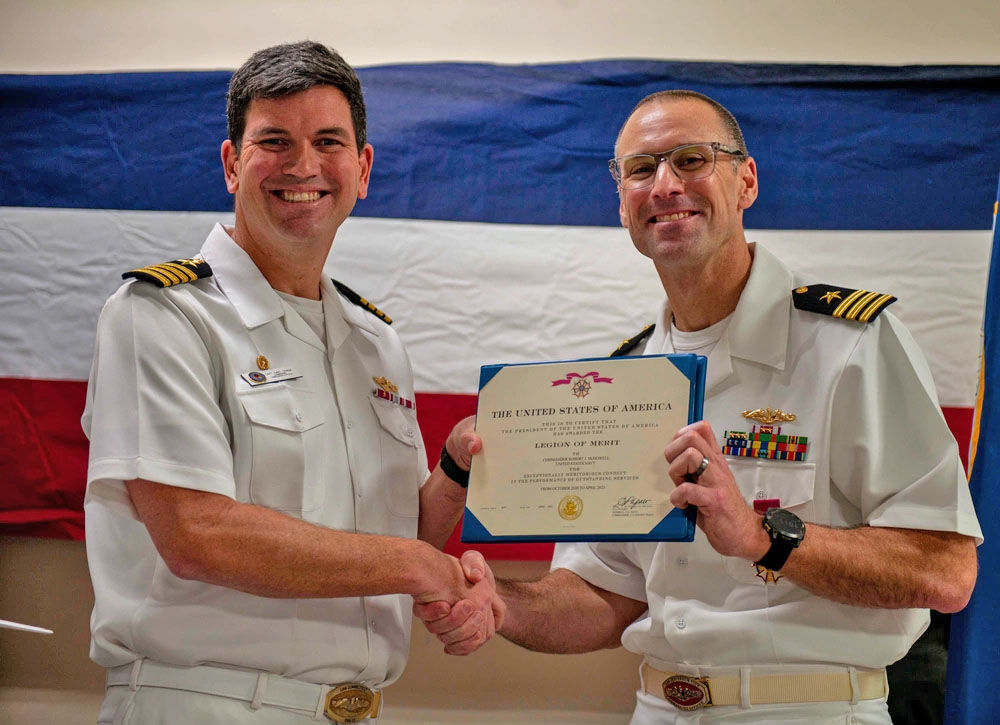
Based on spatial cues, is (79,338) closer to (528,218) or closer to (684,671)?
(528,218)

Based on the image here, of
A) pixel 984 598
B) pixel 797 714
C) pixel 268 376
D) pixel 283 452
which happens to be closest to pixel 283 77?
pixel 268 376

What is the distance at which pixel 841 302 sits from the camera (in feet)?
7.00

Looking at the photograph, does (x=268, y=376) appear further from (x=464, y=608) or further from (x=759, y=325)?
(x=759, y=325)

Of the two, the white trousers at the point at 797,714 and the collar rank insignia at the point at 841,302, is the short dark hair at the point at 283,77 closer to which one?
the collar rank insignia at the point at 841,302

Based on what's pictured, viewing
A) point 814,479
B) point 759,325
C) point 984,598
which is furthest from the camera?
point 984,598

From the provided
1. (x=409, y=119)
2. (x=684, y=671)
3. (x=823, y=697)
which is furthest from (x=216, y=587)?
(x=409, y=119)

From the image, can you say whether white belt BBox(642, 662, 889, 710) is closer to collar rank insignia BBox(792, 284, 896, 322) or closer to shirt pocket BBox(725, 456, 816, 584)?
shirt pocket BBox(725, 456, 816, 584)

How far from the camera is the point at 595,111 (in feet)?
10.0

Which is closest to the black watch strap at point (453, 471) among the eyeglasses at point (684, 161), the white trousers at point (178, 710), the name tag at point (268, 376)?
the name tag at point (268, 376)

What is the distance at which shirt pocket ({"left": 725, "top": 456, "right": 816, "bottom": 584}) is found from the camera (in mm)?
2039

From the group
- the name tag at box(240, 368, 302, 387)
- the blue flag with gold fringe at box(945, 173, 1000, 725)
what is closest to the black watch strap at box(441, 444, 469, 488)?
the name tag at box(240, 368, 302, 387)

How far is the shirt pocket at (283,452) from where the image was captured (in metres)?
1.93

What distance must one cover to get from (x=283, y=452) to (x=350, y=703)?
51cm

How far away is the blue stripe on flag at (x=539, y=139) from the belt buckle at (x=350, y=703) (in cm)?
152
